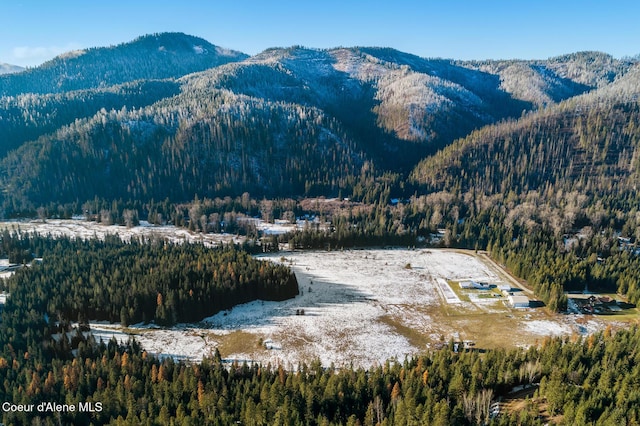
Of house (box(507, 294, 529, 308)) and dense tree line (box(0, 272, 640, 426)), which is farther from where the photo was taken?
house (box(507, 294, 529, 308))

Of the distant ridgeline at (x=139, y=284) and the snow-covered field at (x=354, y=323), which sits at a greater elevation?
the distant ridgeline at (x=139, y=284)

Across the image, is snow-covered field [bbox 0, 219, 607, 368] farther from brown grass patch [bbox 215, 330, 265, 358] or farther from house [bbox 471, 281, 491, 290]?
house [bbox 471, 281, 491, 290]

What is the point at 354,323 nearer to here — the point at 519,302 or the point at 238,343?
the point at 238,343

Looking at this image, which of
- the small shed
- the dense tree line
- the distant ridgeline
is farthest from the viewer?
the small shed

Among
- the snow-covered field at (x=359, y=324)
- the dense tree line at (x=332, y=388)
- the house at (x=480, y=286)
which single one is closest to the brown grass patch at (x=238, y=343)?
the snow-covered field at (x=359, y=324)

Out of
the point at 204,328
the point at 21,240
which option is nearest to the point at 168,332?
the point at 204,328

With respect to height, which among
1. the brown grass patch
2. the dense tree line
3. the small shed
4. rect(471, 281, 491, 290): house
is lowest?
the brown grass patch

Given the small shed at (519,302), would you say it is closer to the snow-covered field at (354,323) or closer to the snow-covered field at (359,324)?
the snow-covered field at (359,324)

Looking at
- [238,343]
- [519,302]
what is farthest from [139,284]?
[519,302]

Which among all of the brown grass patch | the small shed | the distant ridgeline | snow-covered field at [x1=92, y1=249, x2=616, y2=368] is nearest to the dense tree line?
the brown grass patch
